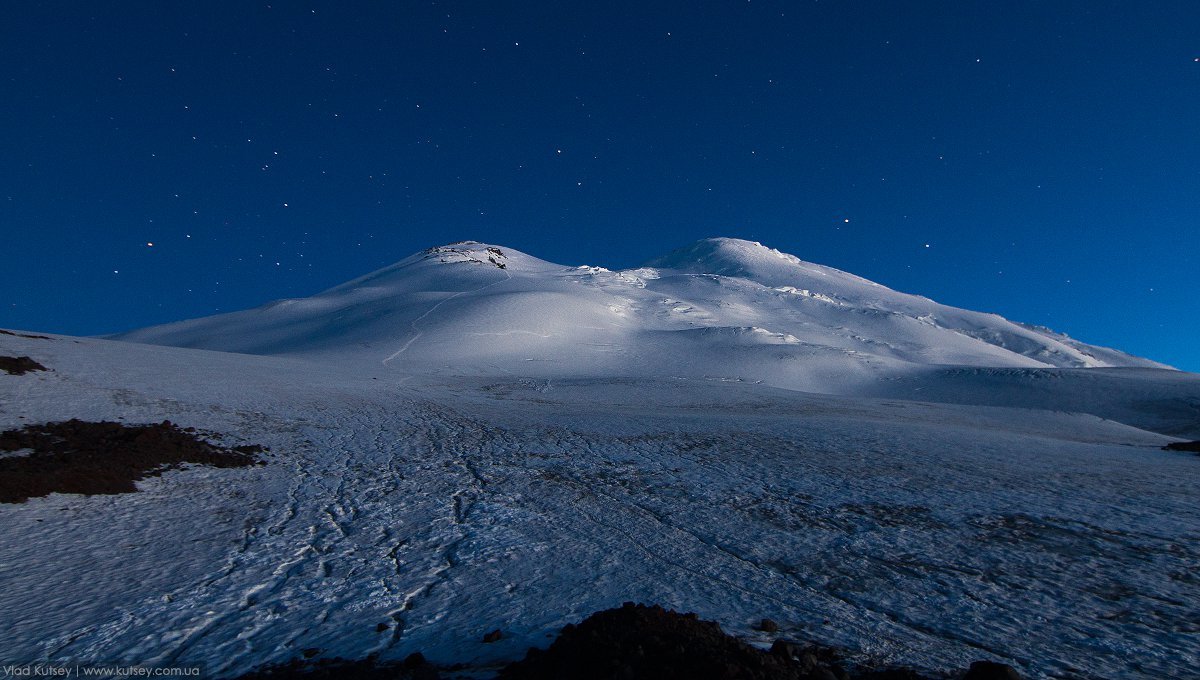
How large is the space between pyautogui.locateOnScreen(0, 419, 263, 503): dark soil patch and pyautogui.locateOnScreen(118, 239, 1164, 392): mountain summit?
22370 millimetres

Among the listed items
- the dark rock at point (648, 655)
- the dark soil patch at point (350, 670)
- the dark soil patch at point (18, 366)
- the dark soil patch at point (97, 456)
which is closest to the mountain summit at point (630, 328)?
the dark soil patch at point (18, 366)

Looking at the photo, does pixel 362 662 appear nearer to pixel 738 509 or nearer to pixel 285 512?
pixel 285 512

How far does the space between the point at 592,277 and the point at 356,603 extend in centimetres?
9136

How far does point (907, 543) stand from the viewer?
786 cm

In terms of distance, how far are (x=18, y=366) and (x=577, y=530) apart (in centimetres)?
2033

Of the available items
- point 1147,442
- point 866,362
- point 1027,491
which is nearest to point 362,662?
point 1027,491

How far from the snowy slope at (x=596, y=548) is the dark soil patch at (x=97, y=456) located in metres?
0.48

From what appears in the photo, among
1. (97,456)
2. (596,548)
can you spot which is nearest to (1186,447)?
(596,548)

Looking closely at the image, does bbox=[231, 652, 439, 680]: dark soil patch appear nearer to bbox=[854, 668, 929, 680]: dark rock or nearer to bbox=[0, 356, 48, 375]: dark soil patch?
Result: bbox=[854, 668, 929, 680]: dark rock

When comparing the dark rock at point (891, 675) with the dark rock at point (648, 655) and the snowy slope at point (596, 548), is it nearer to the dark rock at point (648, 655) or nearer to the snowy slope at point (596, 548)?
the snowy slope at point (596, 548)

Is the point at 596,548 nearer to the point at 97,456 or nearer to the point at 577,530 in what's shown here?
the point at 577,530

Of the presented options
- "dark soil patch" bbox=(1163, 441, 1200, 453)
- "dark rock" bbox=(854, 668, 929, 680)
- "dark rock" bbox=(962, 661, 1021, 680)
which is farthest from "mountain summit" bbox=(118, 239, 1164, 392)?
"dark rock" bbox=(962, 661, 1021, 680)

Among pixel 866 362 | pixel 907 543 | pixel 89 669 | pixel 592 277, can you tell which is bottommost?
pixel 89 669

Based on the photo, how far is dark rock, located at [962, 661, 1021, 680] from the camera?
3.85 m
